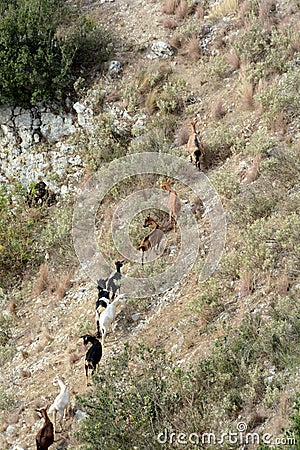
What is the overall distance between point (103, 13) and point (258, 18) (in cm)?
433

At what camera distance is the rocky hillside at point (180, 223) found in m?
6.34

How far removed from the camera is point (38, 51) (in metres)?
13.0

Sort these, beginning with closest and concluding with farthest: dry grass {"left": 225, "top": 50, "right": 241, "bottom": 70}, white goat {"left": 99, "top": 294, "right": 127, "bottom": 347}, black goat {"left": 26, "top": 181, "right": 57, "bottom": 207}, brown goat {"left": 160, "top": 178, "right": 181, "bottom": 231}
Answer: white goat {"left": 99, "top": 294, "right": 127, "bottom": 347}, brown goat {"left": 160, "top": 178, "right": 181, "bottom": 231}, black goat {"left": 26, "top": 181, "right": 57, "bottom": 207}, dry grass {"left": 225, "top": 50, "right": 241, "bottom": 70}

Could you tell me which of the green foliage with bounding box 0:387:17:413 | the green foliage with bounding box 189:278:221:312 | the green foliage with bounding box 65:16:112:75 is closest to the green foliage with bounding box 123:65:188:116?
the green foliage with bounding box 65:16:112:75

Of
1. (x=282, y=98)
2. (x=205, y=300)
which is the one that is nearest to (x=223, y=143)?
(x=282, y=98)

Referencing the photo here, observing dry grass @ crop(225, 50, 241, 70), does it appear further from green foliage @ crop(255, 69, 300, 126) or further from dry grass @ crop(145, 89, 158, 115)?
dry grass @ crop(145, 89, 158, 115)

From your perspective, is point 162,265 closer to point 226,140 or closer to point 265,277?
point 265,277

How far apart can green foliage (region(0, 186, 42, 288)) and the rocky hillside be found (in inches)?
1.1

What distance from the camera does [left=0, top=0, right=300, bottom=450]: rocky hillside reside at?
20.8 feet

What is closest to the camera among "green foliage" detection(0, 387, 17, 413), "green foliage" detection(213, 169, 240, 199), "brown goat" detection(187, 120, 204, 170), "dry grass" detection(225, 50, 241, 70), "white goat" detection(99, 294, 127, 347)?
"white goat" detection(99, 294, 127, 347)

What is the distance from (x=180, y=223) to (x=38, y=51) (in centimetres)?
563

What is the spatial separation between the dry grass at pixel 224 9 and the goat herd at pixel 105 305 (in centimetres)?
411

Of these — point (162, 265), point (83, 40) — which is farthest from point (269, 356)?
point (83, 40)

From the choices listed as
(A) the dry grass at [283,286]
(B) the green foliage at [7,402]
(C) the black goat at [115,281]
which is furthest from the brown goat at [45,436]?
(A) the dry grass at [283,286]
